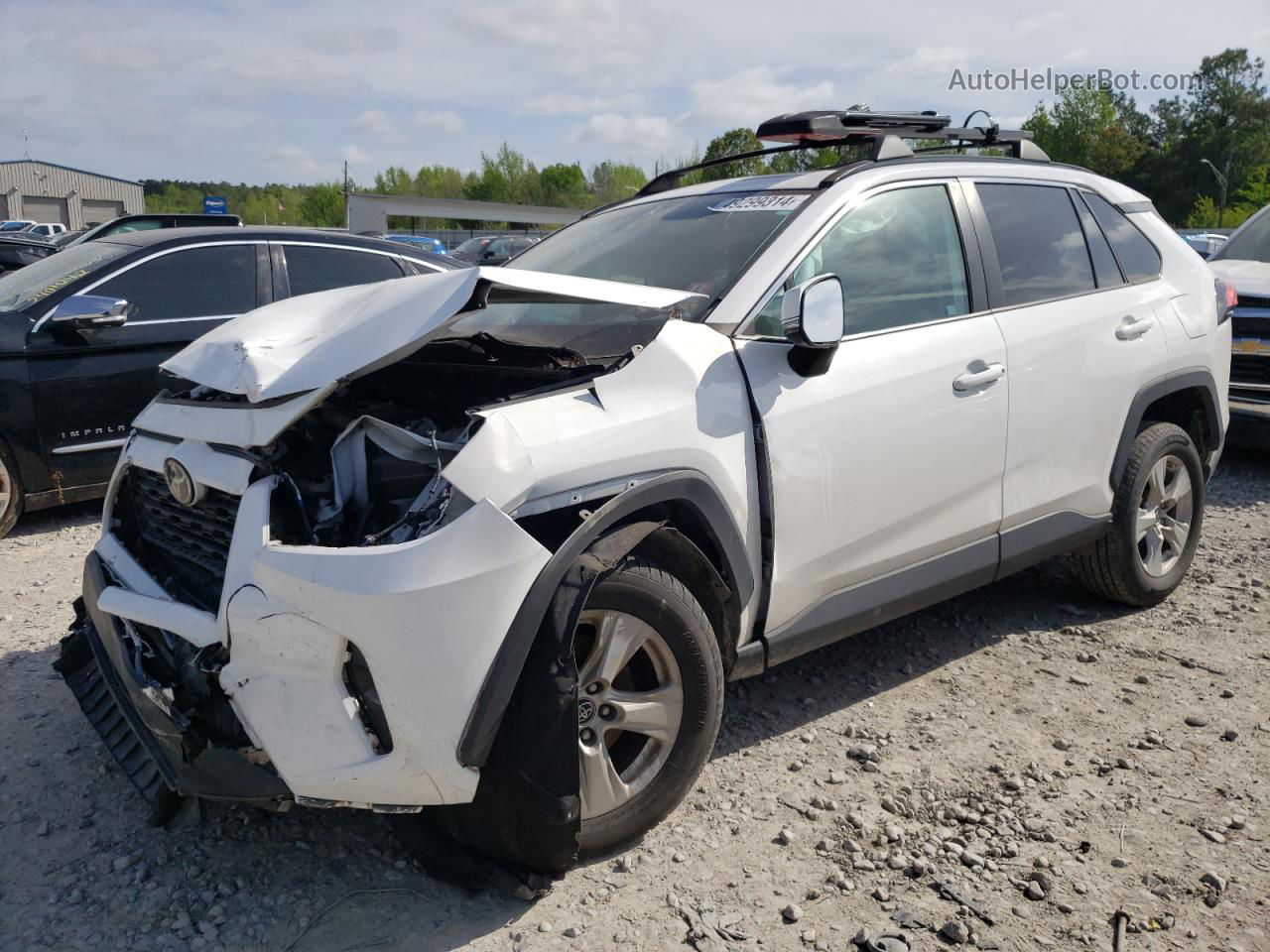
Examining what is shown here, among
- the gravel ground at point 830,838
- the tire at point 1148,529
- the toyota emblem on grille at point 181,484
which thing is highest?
the toyota emblem on grille at point 181,484

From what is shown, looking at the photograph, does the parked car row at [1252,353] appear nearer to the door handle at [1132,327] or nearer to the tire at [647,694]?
the door handle at [1132,327]

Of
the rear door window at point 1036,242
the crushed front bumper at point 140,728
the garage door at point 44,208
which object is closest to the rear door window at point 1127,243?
the rear door window at point 1036,242

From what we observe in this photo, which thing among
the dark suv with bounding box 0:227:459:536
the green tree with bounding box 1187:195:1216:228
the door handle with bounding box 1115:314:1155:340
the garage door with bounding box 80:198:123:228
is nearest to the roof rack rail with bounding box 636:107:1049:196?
the door handle with bounding box 1115:314:1155:340

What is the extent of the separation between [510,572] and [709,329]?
3.46 feet

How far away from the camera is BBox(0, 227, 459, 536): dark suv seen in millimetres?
5363

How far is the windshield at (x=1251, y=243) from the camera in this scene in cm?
796

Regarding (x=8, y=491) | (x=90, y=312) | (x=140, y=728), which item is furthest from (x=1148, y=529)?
(x=8, y=491)

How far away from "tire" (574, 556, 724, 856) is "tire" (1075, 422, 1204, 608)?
2.36 m

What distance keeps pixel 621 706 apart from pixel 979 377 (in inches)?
70.4

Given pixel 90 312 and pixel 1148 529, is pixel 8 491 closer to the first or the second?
pixel 90 312

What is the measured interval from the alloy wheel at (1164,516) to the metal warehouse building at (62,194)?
76.5 meters

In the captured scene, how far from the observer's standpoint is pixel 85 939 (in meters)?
2.40

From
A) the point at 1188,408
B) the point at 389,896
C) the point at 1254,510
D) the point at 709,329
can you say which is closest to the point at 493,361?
the point at 709,329

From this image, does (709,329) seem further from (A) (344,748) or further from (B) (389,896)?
(B) (389,896)
